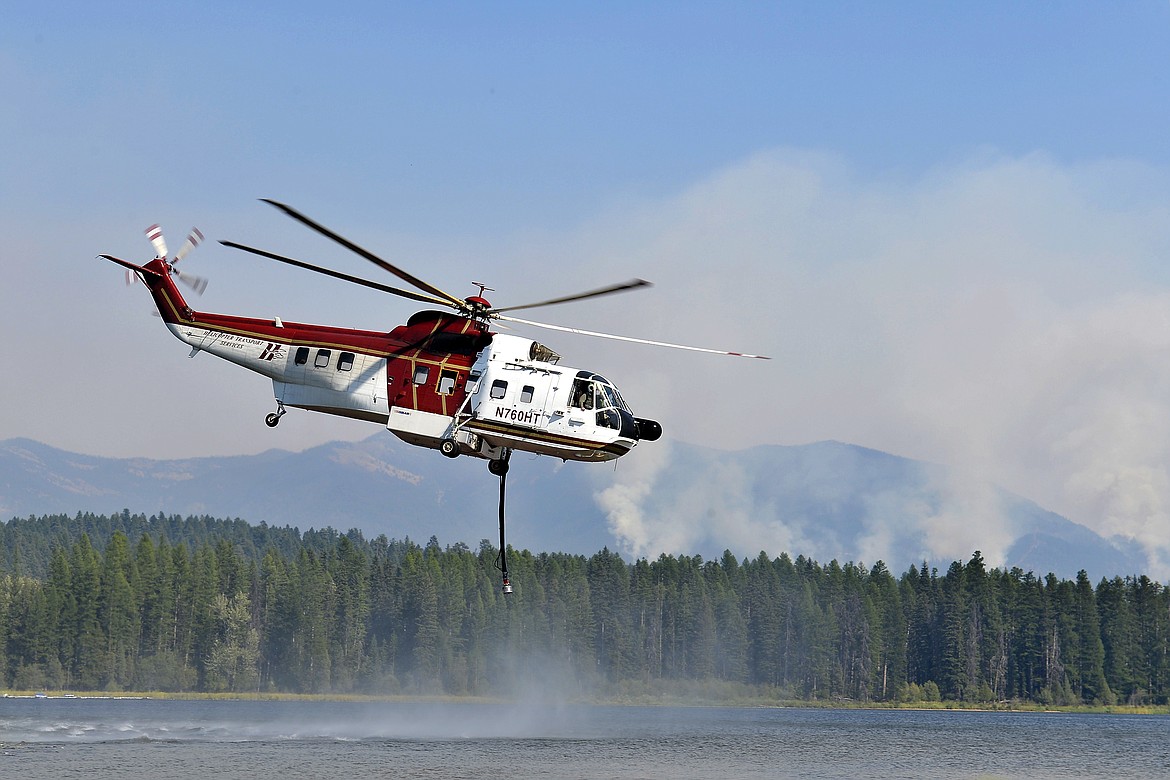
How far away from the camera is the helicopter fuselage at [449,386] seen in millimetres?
39562

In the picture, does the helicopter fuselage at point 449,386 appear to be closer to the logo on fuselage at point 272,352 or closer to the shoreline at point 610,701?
the logo on fuselage at point 272,352

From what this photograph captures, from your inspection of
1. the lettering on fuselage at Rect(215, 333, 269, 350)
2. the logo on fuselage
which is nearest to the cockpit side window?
the logo on fuselage

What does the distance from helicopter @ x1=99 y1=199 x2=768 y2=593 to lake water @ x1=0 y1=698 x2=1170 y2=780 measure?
26.0m

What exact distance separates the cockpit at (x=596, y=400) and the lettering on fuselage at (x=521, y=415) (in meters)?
1.06

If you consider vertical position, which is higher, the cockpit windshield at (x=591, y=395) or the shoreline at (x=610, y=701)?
the cockpit windshield at (x=591, y=395)

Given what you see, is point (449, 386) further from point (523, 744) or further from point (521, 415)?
point (523, 744)

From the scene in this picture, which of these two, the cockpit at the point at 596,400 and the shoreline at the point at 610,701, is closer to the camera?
the cockpit at the point at 596,400

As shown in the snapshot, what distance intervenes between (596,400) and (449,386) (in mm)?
Answer: 4543

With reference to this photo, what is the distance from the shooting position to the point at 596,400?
130 ft

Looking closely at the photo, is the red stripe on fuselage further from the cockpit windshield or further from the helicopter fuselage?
the cockpit windshield

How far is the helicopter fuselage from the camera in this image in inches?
1558

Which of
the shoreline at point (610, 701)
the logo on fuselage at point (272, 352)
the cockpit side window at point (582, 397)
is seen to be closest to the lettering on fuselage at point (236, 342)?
the logo on fuselage at point (272, 352)

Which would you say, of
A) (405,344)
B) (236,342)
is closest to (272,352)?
(236,342)

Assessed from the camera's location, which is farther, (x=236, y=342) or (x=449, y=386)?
(x=236, y=342)
